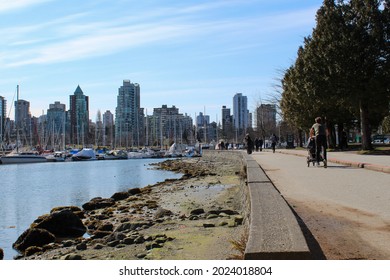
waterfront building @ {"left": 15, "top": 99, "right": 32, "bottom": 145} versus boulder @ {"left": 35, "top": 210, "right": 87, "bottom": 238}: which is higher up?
waterfront building @ {"left": 15, "top": 99, "right": 32, "bottom": 145}

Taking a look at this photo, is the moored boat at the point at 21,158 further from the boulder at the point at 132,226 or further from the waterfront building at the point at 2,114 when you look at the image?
the boulder at the point at 132,226

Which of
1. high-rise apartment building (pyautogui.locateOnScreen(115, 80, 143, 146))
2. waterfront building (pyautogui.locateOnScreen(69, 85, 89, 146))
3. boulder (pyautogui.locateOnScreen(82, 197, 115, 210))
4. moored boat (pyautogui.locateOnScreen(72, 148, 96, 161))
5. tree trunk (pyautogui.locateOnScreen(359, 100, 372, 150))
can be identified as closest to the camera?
boulder (pyautogui.locateOnScreen(82, 197, 115, 210))

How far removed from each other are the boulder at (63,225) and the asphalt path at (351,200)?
23.2ft

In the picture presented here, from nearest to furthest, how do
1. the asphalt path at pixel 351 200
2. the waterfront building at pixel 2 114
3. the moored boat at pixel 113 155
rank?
1. the asphalt path at pixel 351 200
2. the waterfront building at pixel 2 114
3. the moored boat at pixel 113 155

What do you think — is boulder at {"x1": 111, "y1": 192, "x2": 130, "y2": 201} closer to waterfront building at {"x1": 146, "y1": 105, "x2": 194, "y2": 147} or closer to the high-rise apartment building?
waterfront building at {"x1": 146, "y1": 105, "x2": 194, "y2": 147}

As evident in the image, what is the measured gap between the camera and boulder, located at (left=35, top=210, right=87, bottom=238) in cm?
1595

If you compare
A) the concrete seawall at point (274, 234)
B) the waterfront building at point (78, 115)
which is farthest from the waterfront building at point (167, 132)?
the concrete seawall at point (274, 234)

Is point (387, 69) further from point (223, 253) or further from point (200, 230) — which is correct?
point (223, 253)

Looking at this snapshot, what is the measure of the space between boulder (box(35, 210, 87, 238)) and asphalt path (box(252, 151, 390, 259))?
708 cm

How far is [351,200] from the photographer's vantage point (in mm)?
10750

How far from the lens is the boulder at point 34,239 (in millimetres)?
14164

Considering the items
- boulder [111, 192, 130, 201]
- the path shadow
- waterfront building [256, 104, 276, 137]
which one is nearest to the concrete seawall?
the path shadow

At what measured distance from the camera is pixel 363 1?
35031 millimetres
